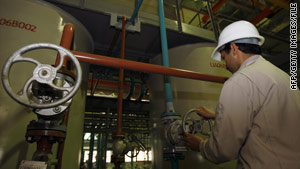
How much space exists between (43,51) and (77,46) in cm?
36

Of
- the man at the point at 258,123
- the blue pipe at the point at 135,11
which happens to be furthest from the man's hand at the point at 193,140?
the blue pipe at the point at 135,11

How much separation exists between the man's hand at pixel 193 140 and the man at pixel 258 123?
5.4 inches

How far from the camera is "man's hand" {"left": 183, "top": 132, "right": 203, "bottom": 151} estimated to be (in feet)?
2.99

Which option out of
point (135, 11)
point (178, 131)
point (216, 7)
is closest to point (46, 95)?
point (178, 131)

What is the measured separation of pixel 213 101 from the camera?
198 cm

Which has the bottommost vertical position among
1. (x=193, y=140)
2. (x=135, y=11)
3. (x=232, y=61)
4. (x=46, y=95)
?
(x=193, y=140)

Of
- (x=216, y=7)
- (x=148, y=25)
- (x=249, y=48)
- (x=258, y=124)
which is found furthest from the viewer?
(x=216, y=7)

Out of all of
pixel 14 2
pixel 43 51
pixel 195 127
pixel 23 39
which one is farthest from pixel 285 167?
pixel 14 2

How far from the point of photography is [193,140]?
3.10ft

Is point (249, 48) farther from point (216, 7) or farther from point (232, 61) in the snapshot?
point (216, 7)

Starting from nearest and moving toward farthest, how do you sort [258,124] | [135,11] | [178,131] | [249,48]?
[258,124] → [249,48] → [178,131] → [135,11]

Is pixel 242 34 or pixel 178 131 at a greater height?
pixel 242 34

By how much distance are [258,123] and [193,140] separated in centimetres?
34

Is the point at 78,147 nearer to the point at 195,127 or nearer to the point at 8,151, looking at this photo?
the point at 8,151
